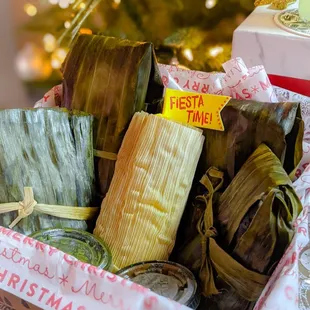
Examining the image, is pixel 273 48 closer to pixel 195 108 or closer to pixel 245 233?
pixel 195 108

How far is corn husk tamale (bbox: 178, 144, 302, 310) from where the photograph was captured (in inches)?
29.6

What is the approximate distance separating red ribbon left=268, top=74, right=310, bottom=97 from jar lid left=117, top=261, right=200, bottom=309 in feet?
2.06

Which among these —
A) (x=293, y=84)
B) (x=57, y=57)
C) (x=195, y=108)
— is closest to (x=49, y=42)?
(x=57, y=57)

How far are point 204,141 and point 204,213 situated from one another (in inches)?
5.6

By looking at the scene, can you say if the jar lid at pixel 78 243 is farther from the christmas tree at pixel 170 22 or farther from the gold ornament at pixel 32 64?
the gold ornament at pixel 32 64

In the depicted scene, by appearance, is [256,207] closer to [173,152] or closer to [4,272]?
[173,152]

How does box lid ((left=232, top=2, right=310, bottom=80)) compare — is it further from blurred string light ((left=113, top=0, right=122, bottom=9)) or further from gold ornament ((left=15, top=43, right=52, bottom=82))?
gold ornament ((left=15, top=43, right=52, bottom=82))

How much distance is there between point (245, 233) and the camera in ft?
2.56

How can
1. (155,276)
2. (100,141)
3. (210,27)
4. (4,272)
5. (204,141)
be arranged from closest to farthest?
(4,272)
(155,276)
(204,141)
(100,141)
(210,27)

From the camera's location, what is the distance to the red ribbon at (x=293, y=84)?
1270 mm

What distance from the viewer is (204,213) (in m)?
0.90

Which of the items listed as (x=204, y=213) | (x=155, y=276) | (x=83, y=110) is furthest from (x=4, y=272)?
(x=83, y=110)

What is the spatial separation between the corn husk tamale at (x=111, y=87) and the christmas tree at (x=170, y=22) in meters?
0.60

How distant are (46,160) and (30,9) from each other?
1.03 meters
